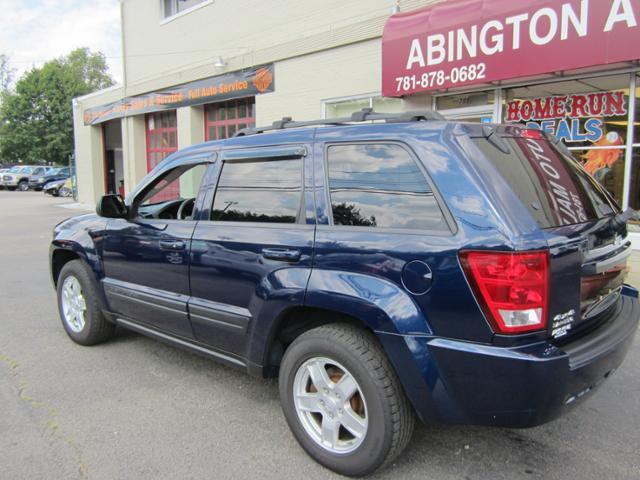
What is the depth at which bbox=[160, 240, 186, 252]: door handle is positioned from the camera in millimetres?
3540

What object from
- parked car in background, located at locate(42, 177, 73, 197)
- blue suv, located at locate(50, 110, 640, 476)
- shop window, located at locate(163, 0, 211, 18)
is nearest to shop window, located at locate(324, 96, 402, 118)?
shop window, located at locate(163, 0, 211, 18)

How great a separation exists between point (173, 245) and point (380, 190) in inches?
63.6

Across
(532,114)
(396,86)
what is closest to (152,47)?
(396,86)

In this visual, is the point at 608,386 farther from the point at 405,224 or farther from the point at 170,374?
the point at 170,374

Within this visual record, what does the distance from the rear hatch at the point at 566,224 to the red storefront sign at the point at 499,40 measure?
13.4 ft

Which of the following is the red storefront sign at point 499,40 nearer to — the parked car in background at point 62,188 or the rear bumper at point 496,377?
the rear bumper at point 496,377

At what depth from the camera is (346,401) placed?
8.97ft

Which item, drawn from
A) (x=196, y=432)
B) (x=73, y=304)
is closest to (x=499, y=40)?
(x=73, y=304)

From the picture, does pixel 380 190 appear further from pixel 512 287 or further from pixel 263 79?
pixel 263 79

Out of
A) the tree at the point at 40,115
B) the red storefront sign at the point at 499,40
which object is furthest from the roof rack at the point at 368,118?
the tree at the point at 40,115

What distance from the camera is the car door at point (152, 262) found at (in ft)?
11.8

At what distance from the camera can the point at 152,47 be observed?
633 inches

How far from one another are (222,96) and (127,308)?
10214mm

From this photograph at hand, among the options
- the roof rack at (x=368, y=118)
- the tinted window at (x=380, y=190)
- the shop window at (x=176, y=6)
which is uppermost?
the shop window at (x=176, y=6)
